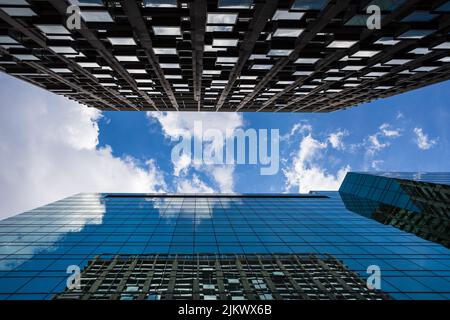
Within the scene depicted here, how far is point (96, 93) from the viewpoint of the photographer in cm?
3716

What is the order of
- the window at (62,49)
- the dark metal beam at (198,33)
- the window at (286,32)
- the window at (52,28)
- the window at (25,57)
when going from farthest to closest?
the window at (25,57), the window at (62,49), the window at (286,32), the window at (52,28), the dark metal beam at (198,33)

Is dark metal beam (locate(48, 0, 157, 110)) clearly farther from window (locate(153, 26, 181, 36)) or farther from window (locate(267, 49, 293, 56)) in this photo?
window (locate(267, 49, 293, 56))

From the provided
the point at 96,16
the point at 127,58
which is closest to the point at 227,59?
the point at 127,58

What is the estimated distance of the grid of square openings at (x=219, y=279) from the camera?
21500 mm

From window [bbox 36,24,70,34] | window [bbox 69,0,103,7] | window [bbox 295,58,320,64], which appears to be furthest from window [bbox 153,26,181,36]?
window [bbox 295,58,320,64]

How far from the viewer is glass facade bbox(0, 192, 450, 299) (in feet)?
79.4

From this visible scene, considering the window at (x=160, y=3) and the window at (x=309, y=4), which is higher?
the window at (x=160, y=3)

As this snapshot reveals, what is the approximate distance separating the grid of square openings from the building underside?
1749cm

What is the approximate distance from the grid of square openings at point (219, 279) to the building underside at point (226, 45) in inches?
689

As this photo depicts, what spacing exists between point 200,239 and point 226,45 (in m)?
19.9

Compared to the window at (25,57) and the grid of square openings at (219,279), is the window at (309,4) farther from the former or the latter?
the window at (25,57)

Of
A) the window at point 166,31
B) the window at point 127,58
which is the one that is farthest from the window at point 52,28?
A: the window at point 166,31

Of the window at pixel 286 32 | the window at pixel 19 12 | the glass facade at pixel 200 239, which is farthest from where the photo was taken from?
the glass facade at pixel 200 239
